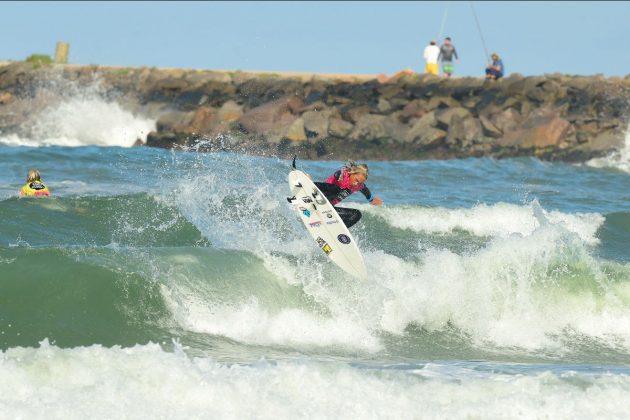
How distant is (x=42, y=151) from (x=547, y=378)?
16369 mm

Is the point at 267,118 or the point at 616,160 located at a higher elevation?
the point at 267,118

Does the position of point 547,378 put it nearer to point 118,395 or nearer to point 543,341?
point 543,341

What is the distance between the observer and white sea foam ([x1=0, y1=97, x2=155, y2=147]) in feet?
103

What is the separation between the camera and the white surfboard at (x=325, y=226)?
436 inches

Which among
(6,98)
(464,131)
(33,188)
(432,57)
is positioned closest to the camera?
(33,188)

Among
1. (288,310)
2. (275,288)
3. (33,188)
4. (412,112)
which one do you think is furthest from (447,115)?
(288,310)

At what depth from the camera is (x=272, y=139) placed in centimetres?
2820

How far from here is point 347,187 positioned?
11.9 m

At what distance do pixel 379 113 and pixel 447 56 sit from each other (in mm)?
2762

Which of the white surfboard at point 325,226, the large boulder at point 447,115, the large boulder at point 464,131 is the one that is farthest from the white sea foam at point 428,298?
the large boulder at point 447,115

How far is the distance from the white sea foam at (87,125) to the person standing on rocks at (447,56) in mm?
9191

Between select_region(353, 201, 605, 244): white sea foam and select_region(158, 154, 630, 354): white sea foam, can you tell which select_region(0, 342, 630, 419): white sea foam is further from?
select_region(353, 201, 605, 244): white sea foam

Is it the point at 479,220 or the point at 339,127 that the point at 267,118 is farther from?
the point at 479,220

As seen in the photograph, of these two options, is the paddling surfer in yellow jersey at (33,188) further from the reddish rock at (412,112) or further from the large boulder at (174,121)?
the reddish rock at (412,112)
